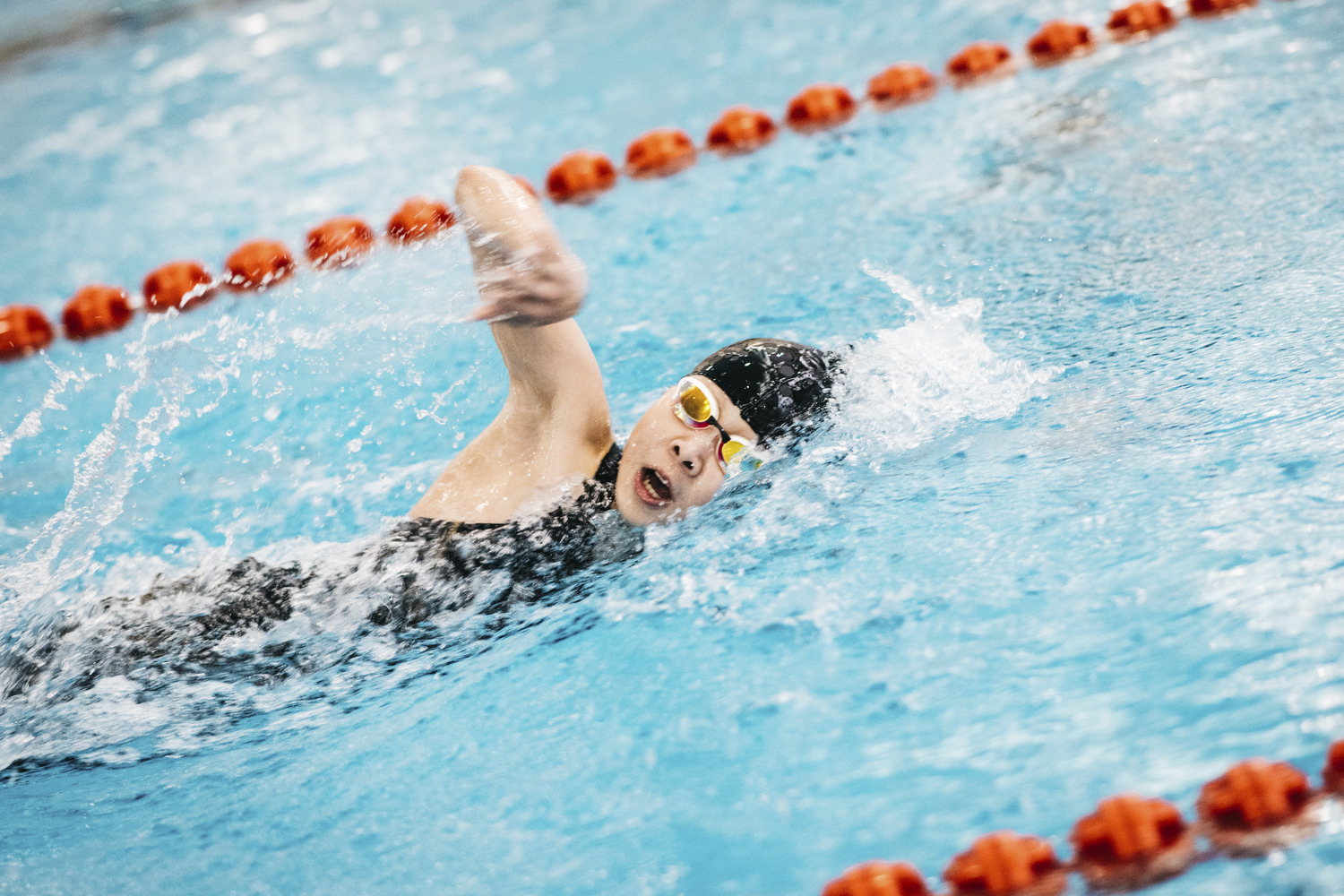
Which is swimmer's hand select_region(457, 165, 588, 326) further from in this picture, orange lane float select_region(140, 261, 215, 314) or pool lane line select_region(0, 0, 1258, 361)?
orange lane float select_region(140, 261, 215, 314)

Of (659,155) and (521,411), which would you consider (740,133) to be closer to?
(659,155)

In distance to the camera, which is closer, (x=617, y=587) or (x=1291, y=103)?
(x=617, y=587)

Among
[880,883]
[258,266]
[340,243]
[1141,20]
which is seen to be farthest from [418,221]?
[880,883]

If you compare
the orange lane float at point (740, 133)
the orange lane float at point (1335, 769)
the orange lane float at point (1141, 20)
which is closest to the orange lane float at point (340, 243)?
the orange lane float at point (740, 133)

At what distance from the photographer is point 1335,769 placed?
5.41ft

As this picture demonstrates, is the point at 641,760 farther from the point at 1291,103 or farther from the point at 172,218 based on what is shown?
the point at 172,218

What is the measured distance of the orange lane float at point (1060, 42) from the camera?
4691mm

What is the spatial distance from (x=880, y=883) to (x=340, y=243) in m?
3.30

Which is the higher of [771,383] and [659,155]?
[659,155]

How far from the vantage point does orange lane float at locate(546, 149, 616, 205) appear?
4.52 meters

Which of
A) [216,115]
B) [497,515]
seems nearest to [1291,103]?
[497,515]

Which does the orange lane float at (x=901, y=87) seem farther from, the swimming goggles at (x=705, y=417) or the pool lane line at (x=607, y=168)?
the swimming goggles at (x=705, y=417)

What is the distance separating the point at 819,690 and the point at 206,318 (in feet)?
9.42

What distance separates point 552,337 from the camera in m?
2.36
